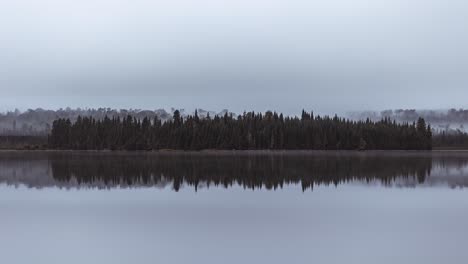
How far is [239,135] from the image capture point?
6304 inches

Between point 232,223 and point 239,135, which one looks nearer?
point 232,223

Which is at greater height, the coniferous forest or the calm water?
the coniferous forest

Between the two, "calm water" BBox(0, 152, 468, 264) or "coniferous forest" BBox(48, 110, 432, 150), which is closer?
"calm water" BBox(0, 152, 468, 264)

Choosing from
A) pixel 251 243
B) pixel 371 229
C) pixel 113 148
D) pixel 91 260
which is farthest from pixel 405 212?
pixel 113 148

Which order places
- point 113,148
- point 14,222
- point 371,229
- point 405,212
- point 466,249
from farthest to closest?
1. point 113,148
2. point 405,212
3. point 14,222
4. point 371,229
5. point 466,249

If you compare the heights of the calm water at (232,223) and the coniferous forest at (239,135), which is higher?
the coniferous forest at (239,135)

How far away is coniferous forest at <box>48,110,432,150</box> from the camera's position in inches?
6309

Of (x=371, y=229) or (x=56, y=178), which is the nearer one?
(x=371, y=229)

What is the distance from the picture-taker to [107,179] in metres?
41.0

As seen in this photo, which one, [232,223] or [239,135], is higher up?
[239,135]

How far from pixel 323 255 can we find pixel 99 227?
8165 mm

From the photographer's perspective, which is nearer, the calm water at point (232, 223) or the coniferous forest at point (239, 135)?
the calm water at point (232, 223)

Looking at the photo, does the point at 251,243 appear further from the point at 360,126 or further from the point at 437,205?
the point at 360,126

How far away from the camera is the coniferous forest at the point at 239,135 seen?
160250mm
